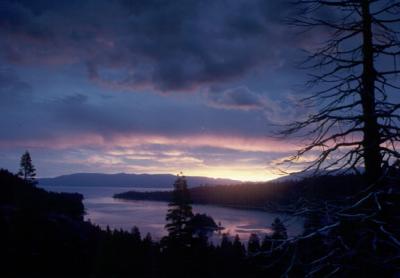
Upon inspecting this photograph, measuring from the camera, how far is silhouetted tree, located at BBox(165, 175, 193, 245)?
77.1ft

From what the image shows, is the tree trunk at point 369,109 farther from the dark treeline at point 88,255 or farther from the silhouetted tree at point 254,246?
the dark treeline at point 88,255

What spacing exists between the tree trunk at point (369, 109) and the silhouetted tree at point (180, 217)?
1908 cm

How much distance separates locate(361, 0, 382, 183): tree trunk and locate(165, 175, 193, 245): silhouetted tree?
19078mm

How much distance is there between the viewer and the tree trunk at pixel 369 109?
5207mm

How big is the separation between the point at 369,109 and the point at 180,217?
19.5 m

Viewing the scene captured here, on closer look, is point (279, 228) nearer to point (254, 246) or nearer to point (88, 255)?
point (254, 246)

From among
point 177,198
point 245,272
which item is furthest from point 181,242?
point 245,272

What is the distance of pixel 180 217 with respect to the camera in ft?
77.7

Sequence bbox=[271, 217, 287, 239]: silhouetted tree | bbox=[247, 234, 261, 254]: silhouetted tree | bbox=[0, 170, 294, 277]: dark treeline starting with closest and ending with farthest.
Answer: bbox=[271, 217, 287, 239]: silhouetted tree
bbox=[247, 234, 261, 254]: silhouetted tree
bbox=[0, 170, 294, 277]: dark treeline

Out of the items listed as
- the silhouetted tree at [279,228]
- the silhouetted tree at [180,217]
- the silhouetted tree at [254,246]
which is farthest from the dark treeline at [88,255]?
the silhouetted tree at [279,228]

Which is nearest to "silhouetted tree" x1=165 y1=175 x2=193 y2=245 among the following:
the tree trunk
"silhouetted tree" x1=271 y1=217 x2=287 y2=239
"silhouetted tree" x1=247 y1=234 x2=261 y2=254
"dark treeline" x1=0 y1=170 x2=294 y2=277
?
"dark treeline" x1=0 y1=170 x2=294 y2=277

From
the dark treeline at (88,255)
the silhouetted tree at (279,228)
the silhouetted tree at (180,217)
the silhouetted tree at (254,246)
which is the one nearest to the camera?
the silhouetted tree at (279,228)

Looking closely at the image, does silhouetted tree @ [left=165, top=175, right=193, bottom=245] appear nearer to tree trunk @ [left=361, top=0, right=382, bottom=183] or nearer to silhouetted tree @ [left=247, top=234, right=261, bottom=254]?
silhouetted tree @ [left=247, top=234, right=261, bottom=254]

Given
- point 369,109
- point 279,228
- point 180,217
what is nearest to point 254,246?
point 279,228
